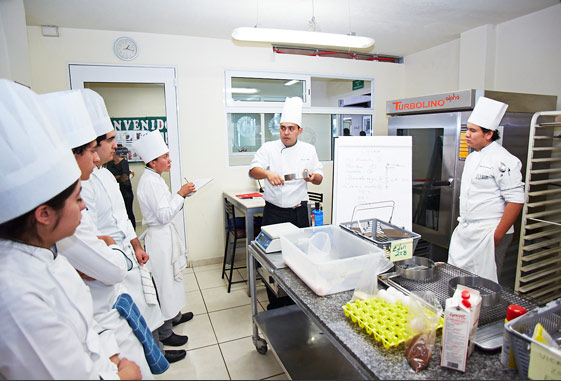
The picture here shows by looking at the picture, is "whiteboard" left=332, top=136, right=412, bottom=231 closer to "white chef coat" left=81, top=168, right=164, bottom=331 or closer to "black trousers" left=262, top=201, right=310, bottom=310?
"black trousers" left=262, top=201, right=310, bottom=310

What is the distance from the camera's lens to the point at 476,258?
7.52ft

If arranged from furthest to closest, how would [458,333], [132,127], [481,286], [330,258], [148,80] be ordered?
[132,127] < [148,80] < [330,258] < [481,286] < [458,333]

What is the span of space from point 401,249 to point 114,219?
1.49 meters

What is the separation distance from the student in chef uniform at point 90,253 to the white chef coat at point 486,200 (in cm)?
227

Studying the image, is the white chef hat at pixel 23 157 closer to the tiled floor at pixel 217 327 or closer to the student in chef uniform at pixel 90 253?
the student in chef uniform at pixel 90 253

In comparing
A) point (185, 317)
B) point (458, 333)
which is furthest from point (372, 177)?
point (185, 317)

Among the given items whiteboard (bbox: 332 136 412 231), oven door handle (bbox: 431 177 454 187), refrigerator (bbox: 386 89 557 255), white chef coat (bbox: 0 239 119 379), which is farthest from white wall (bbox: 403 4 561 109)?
white chef coat (bbox: 0 239 119 379)

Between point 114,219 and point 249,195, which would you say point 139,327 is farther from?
point 249,195

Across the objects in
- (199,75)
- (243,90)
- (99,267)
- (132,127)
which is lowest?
(99,267)

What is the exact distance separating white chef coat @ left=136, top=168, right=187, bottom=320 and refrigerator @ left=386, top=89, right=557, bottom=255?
92.6 inches

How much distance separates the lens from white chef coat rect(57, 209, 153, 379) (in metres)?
1.02

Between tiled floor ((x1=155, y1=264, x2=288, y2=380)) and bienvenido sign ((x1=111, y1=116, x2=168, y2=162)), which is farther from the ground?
bienvenido sign ((x1=111, y1=116, x2=168, y2=162))

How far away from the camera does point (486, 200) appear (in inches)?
89.1

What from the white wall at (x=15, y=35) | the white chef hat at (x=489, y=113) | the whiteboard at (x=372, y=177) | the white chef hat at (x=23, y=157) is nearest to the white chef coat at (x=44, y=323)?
the white chef hat at (x=23, y=157)
